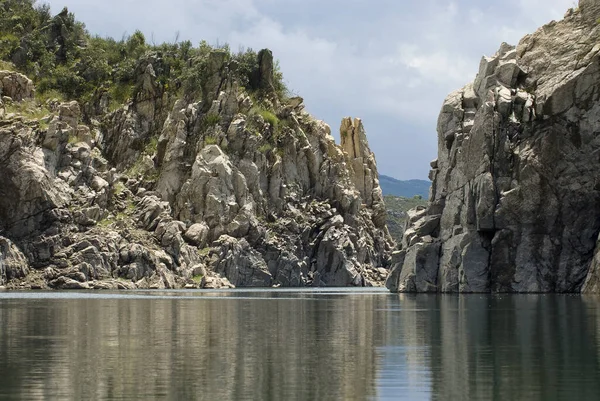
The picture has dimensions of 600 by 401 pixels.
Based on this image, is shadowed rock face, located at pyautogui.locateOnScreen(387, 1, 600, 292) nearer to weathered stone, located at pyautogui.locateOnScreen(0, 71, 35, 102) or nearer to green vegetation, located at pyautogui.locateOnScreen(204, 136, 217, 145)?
green vegetation, located at pyautogui.locateOnScreen(204, 136, 217, 145)

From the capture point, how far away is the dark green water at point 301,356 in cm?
3186

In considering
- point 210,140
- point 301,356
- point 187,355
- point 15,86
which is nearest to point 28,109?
point 15,86

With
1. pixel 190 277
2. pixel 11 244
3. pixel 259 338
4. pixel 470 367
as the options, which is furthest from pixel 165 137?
pixel 470 367

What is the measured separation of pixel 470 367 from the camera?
124 ft

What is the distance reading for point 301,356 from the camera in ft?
138

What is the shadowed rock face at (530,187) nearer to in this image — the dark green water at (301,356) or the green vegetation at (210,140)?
the dark green water at (301,356)

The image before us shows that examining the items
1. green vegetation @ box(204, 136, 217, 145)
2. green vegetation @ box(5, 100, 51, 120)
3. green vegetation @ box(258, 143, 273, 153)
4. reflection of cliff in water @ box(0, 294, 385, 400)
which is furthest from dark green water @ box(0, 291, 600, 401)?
green vegetation @ box(258, 143, 273, 153)

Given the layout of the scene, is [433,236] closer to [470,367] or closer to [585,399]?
[470,367]

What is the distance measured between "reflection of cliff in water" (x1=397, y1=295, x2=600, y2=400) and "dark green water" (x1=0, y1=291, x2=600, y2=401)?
6cm

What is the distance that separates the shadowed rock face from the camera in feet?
376

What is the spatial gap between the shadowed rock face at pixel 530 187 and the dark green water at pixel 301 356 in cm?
4534

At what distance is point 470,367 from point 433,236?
89.6 metres

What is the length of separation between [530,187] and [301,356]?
7821 cm

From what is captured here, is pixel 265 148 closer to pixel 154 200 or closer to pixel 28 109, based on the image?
pixel 154 200
